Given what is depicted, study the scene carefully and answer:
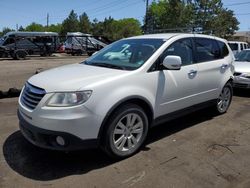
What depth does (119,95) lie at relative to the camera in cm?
409

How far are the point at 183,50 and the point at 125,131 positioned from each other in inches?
74.7

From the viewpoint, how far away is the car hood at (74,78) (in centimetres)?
390

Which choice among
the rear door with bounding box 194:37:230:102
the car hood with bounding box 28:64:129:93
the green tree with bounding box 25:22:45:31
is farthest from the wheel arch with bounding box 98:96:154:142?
the green tree with bounding box 25:22:45:31

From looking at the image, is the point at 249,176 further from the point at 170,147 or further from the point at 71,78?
the point at 71,78

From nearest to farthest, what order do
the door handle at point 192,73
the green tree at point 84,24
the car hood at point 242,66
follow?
the door handle at point 192,73 → the car hood at point 242,66 → the green tree at point 84,24

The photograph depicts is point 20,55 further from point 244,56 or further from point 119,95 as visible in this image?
point 119,95

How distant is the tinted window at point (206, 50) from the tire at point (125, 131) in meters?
1.83

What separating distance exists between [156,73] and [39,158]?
2.00 m

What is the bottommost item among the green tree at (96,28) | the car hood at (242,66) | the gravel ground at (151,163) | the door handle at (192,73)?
the gravel ground at (151,163)

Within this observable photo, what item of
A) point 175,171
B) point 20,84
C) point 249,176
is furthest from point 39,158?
point 20,84

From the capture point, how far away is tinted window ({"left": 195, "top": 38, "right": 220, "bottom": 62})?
18.8 ft

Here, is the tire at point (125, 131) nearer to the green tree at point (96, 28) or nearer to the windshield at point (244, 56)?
the windshield at point (244, 56)

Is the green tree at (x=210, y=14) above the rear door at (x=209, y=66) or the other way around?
above

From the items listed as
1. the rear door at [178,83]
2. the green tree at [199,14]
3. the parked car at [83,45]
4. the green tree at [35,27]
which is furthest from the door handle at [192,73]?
the green tree at [35,27]
